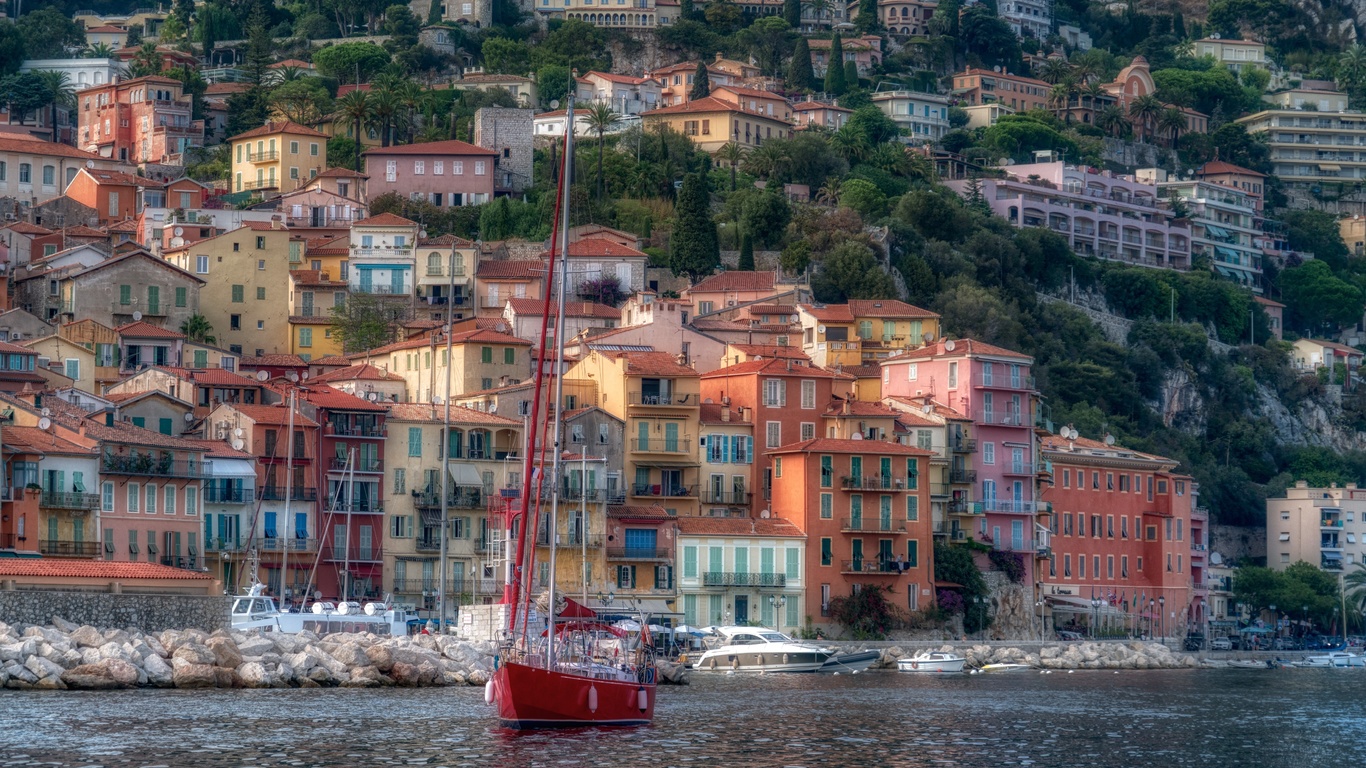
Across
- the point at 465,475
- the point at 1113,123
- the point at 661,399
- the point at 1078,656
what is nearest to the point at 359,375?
the point at 465,475

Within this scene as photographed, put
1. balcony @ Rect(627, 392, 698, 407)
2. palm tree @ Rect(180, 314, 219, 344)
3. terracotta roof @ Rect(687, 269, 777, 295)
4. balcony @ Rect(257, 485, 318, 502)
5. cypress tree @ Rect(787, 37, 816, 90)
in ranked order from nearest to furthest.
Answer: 1. balcony @ Rect(257, 485, 318, 502)
2. balcony @ Rect(627, 392, 698, 407)
3. palm tree @ Rect(180, 314, 219, 344)
4. terracotta roof @ Rect(687, 269, 777, 295)
5. cypress tree @ Rect(787, 37, 816, 90)

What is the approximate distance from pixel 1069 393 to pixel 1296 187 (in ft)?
230

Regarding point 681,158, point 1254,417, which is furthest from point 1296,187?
point 681,158

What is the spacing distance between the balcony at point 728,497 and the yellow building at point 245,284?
2370 centimetres

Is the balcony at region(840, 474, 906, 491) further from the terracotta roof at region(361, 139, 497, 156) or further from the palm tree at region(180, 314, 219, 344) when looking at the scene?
the terracotta roof at region(361, 139, 497, 156)

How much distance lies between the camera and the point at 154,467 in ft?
236

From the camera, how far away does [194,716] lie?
49000 millimetres

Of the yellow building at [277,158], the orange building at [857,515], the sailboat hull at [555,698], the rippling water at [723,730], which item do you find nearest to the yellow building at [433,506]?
the orange building at [857,515]

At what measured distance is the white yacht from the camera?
7475cm

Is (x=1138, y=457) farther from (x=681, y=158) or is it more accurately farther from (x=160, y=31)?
(x=160, y=31)

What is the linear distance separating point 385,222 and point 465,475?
2786 cm

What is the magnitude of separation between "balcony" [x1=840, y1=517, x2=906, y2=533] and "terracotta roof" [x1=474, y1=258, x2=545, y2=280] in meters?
26.9

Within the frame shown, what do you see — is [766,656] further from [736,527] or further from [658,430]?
[658,430]

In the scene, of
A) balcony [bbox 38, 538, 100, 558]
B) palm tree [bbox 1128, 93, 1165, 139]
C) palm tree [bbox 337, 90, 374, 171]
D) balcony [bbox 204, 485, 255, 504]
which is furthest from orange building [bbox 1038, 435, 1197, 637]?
palm tree [bbox 1128, 93, 1165, 139]
